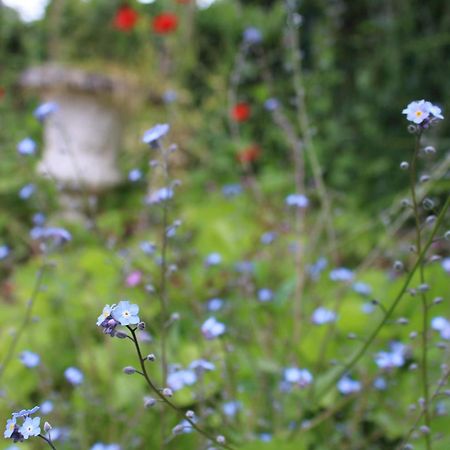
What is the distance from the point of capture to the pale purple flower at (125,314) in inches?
32.0

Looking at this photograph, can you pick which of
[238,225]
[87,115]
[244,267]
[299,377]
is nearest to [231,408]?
[299,377]

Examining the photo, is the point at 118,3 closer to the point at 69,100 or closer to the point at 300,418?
the point at 69,100

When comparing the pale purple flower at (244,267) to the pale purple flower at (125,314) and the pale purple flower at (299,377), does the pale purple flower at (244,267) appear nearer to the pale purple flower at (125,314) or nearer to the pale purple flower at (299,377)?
the pale purple flower at (299,377)

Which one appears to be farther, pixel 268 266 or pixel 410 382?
pixel 268 266

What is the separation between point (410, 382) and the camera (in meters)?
2.11

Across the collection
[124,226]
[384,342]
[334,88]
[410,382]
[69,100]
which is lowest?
[410,382]

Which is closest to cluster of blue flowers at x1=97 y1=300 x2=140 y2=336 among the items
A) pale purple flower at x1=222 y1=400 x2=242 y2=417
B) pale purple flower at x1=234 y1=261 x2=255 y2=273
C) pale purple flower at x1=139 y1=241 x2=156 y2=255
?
pale purple flower at x1=139 y1=241 x2=156 y2=255

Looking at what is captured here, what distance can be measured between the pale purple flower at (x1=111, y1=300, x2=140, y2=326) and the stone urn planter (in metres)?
4.02

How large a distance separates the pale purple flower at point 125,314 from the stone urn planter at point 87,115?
402 centimetres

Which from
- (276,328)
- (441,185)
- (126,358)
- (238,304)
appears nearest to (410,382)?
(276,328)

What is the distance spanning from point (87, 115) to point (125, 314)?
4.38 meters

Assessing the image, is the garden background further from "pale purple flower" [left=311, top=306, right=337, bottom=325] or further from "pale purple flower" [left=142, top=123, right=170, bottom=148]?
"pale purple flower" [left=142, top=123, right=170, bottom=148]

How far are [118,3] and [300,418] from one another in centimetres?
591

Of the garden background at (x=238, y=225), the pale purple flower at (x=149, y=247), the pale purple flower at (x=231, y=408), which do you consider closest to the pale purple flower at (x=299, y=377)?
the garden background at (x=238, y=225)
